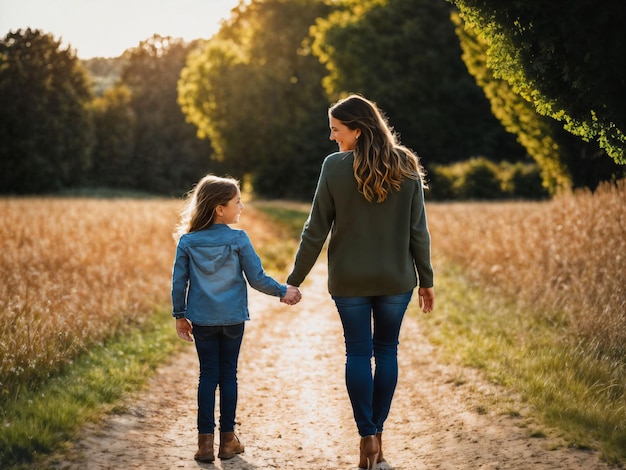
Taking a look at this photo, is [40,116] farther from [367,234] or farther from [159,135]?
[367,234]

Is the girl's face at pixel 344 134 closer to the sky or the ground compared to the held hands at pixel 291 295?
closer to the sky

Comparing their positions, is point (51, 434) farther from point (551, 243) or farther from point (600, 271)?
point (551, 243)

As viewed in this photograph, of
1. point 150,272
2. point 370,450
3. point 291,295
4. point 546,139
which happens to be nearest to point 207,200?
point 291,295

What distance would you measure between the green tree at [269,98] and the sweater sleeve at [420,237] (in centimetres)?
3696

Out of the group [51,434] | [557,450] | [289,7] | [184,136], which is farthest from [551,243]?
[184,136]

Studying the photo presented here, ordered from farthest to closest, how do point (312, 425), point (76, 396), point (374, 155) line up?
point (312, 425), point (76, 396), point (374, 155)

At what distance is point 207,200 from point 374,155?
1.12 metres

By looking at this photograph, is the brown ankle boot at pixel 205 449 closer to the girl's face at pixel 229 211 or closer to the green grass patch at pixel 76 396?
the green grass patch at pixel 76 396

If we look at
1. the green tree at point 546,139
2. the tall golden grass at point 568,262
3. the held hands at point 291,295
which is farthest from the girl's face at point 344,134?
the green tree at point 546,139

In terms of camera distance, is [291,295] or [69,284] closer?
[291,295]

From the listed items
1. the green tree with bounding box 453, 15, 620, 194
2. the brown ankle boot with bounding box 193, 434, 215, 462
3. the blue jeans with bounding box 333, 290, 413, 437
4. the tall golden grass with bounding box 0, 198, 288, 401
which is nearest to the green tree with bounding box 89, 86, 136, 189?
the tall golden grass with bounding box 0, 198, 288, 401

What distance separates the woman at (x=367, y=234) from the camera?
4.04 meters

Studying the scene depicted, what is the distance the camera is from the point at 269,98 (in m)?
43.1

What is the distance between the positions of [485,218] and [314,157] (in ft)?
86.6
